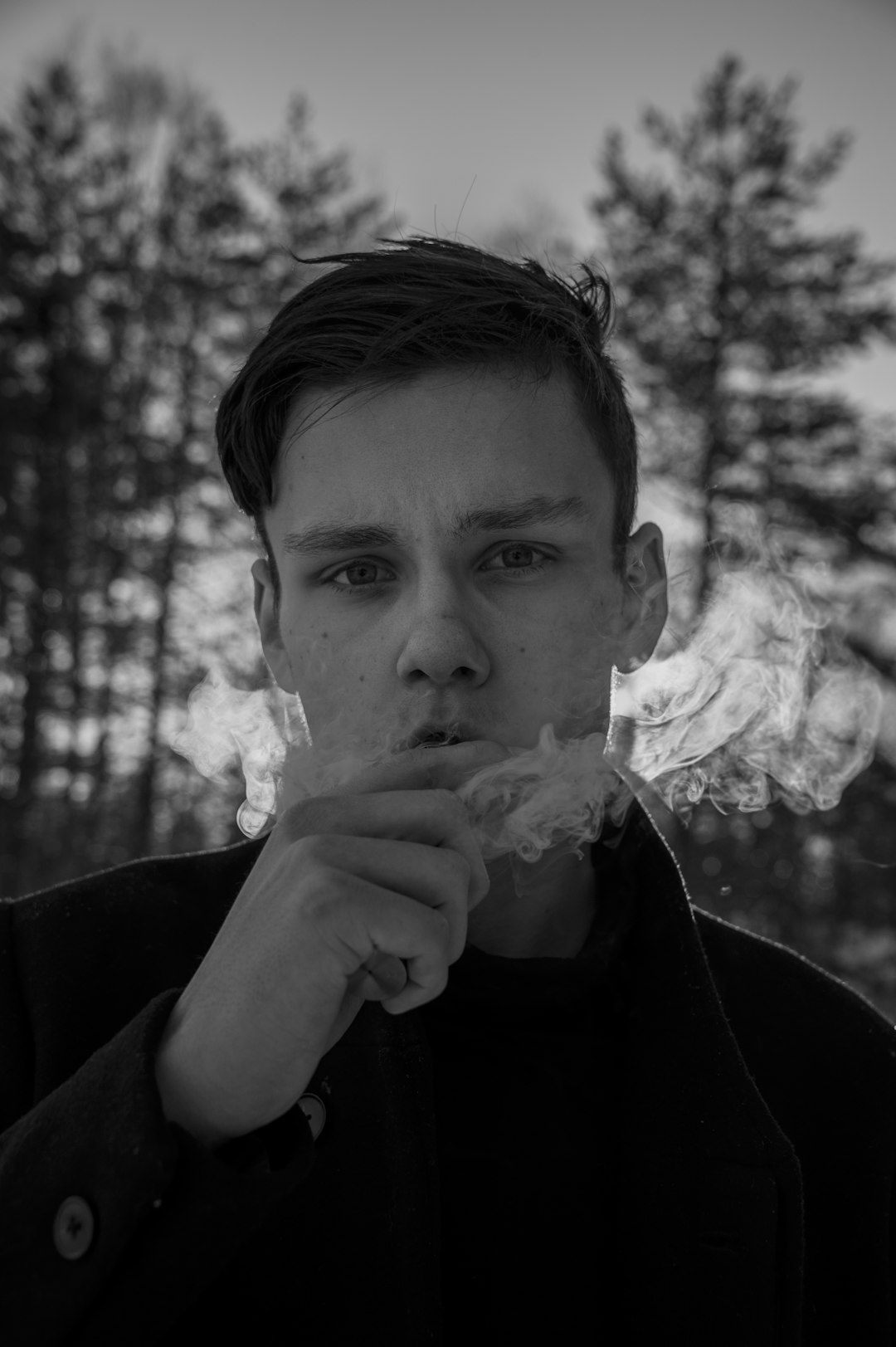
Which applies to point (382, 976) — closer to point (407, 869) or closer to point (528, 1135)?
point (407, 869)

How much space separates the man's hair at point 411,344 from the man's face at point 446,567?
6 cm

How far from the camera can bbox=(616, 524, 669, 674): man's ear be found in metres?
2.75

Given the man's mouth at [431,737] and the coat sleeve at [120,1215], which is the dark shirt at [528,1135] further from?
the coat sleeve at [120,1215]

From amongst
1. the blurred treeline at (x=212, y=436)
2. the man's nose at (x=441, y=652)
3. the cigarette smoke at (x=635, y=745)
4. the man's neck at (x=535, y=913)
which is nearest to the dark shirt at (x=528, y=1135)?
the man's neck at (x=535, y=913)

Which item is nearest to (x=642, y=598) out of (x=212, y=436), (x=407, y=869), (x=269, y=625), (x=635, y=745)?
(x=635, y=745)

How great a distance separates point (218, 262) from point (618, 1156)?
824 inches

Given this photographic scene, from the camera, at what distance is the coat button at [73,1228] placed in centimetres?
157

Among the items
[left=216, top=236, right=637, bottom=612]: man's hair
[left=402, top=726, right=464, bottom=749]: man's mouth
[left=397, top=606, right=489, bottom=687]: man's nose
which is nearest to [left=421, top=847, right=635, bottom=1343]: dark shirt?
[left=402, top=726, right=464, bottom=749]: man's mouth

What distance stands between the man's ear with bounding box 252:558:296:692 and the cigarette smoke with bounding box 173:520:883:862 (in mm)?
101

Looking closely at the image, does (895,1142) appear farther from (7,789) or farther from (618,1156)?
(7,789)

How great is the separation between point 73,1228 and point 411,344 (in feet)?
5.95

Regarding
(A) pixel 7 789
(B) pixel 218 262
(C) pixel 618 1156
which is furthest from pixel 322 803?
(B) pixel 218 262

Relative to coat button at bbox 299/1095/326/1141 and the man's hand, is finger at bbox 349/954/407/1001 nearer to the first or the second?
the man's hand

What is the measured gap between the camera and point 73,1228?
1.58 m
